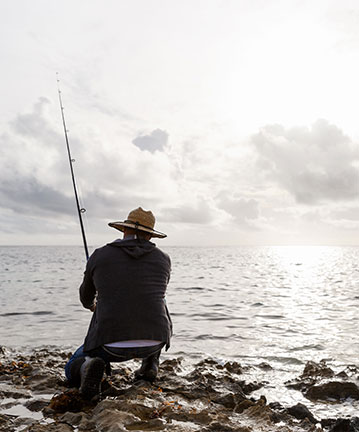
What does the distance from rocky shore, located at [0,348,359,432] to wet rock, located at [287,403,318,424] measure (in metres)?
0.01

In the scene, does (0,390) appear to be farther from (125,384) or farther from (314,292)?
(314,292)

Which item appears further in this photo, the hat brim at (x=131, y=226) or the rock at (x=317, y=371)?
the rock at (x=317, y=371)

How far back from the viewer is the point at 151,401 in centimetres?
430

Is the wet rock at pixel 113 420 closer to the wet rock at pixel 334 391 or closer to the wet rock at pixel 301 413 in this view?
the wet rock at pixel 301 413

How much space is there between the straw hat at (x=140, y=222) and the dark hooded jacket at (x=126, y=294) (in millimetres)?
224

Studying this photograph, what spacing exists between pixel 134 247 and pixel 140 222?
0.36 metres

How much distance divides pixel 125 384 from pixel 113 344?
1080 millimetres

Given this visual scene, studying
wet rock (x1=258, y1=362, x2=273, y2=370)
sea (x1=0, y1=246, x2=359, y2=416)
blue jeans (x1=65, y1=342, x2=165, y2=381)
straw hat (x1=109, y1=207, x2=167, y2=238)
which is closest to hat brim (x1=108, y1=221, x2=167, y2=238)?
straw hat (x1=109, y1=207, x2=167, y2=238)

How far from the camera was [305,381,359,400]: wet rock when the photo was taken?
17.1ft

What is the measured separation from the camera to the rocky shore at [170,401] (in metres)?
3.73

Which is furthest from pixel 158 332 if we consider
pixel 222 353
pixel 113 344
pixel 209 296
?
pixel 209 296

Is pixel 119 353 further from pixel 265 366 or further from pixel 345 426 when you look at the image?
pixel 265 366

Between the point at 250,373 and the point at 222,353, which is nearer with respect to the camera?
the point at 250,373

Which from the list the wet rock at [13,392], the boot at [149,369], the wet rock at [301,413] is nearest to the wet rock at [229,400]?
the wet rock at [301,413]
